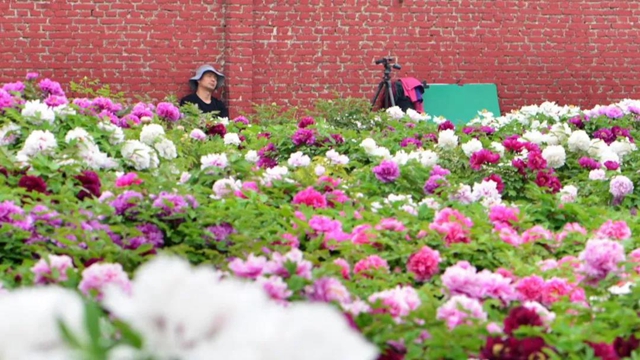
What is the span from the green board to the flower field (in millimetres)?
6664

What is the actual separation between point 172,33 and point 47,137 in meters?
7.99

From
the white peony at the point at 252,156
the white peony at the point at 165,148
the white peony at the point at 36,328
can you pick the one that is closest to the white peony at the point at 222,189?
the white peony at the point at 165,148

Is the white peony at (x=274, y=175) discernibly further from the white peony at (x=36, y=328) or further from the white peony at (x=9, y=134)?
the white peony at (x=36, y=328)

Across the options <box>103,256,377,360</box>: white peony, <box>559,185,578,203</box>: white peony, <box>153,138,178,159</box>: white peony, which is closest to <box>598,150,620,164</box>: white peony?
<box>559,185,578,203</box>: white peony

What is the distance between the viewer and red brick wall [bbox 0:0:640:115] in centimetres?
1147

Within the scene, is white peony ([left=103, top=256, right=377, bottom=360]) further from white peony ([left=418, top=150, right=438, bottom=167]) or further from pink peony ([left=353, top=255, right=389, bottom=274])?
white peony ([left=418, top=150, right=438, bottom=167])

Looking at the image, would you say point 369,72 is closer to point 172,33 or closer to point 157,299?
point 172,33

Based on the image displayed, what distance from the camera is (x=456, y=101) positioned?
40.6 ft

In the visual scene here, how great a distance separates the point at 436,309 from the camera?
2359 mm

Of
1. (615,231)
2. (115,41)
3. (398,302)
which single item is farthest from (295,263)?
(115,41)

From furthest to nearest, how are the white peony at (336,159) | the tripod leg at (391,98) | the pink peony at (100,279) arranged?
the tripod leg at (391,98) → the white peony at (336,159) → the pink peony at (100,279)

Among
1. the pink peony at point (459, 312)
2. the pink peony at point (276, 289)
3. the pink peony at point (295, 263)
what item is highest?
the pink peony at point (276, 289)

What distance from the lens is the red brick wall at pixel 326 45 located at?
11.5 m

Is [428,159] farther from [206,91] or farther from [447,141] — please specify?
[206,91]
